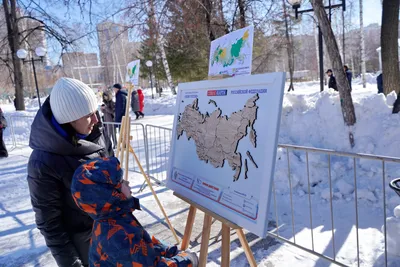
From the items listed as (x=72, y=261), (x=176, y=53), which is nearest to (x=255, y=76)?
(x=72, y=261)

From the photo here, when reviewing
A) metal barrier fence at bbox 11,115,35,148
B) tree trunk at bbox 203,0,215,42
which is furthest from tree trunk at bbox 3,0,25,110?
tree trunk at bbox 203,0,215,42

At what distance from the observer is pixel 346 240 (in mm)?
3607

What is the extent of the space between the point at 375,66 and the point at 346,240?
204 feet

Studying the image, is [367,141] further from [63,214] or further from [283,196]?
[63,214]

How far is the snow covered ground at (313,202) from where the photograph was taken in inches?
134

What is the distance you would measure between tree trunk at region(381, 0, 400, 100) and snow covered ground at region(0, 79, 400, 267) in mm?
1552

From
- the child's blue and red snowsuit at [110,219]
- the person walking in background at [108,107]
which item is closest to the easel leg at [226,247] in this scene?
the child's blue and red snowsuit at [110,219]

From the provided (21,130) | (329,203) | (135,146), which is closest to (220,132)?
(329,203)

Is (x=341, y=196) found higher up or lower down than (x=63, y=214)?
lower down

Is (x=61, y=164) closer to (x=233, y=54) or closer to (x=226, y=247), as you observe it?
(x=226, y=247)

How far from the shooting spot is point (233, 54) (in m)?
2.31

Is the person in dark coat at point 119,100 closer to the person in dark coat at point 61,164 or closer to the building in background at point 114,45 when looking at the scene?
the building in background at point 114,45

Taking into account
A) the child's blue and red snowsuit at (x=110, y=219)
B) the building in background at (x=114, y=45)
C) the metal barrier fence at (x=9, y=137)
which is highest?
the building in background at (x=114, y=45)

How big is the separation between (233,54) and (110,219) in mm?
1424
